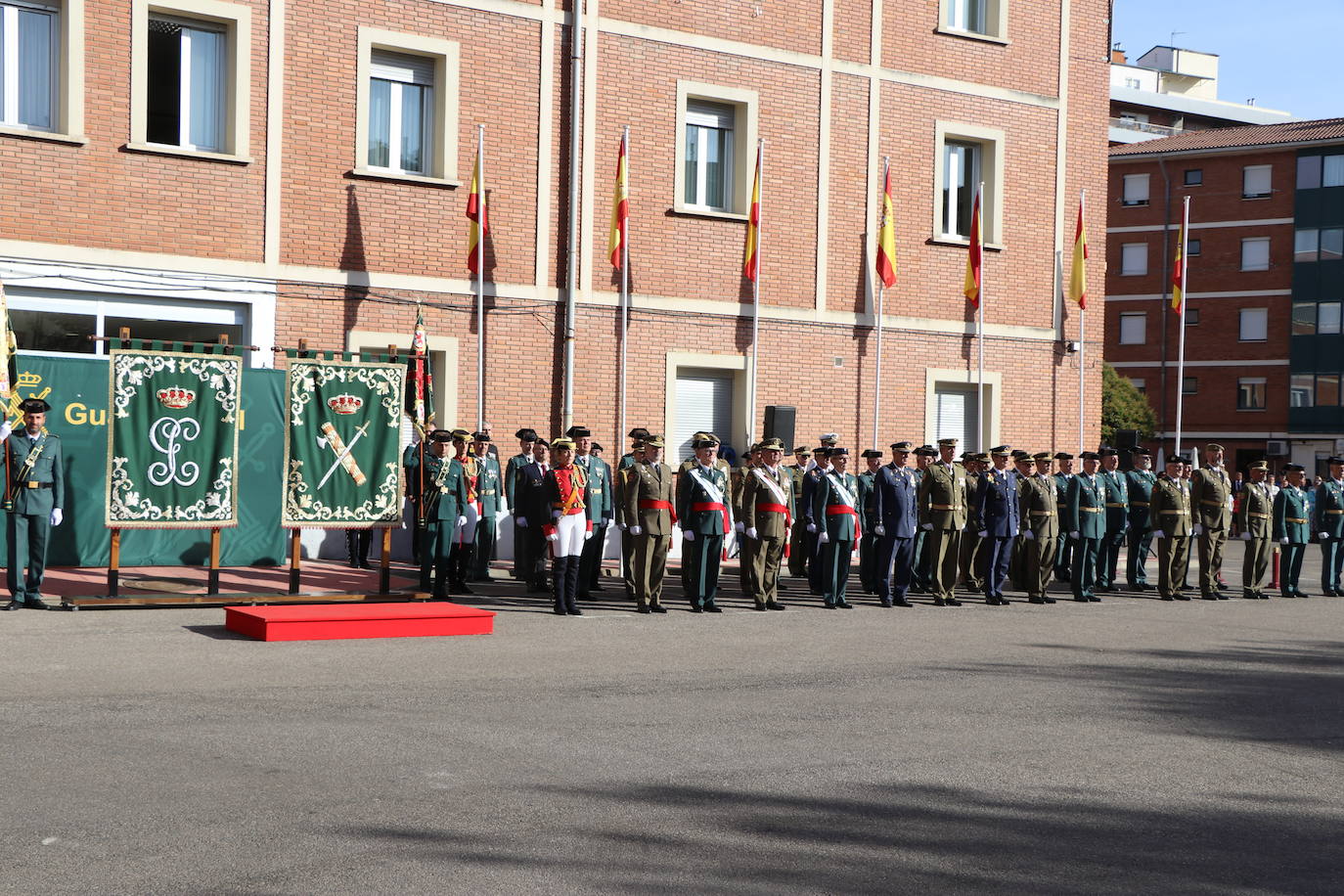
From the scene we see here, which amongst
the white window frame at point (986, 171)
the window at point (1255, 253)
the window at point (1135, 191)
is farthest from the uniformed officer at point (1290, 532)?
the window at point (1135, 191)

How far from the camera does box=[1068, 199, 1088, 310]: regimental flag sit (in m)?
24.7

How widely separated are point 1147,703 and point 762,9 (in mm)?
14852

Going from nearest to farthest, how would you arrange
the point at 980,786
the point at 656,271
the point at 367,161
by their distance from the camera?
1. the point at 980,786
2. the point at 367,161
3. the point at 656,271

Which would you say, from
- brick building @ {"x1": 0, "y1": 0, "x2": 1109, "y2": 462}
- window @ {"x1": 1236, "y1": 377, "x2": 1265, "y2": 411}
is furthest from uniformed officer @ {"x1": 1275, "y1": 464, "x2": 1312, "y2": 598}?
window @ {"x1": 1236, "y1": 377, "x2": 1265, "y2": 411}

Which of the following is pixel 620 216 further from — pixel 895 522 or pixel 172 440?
pixel 172 440

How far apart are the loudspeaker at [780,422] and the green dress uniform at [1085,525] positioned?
4.30 meters

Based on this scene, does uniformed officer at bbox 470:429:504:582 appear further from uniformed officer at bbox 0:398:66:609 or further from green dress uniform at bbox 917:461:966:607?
green dress uniform at bbox 917:461:966:607

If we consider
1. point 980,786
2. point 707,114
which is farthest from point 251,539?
point 980,786

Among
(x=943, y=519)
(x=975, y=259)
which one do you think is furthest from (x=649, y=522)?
(x=975, y=259)

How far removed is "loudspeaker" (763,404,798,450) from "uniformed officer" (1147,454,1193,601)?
16.4 feet

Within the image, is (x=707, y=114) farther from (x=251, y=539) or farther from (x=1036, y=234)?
(x=251, y=539)

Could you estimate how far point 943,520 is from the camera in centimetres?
1730

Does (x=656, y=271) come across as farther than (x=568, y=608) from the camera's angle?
Yes

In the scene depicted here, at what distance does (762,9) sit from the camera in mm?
22188
